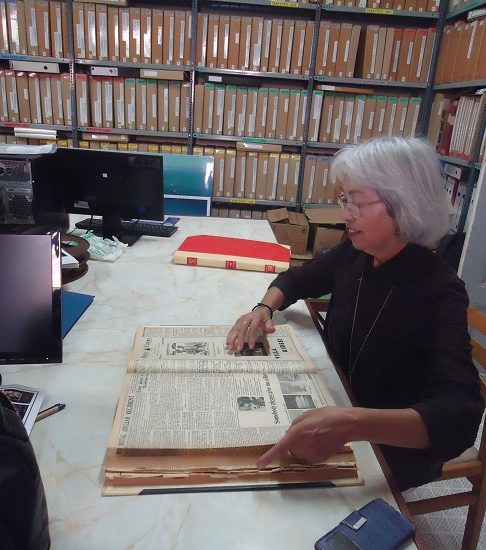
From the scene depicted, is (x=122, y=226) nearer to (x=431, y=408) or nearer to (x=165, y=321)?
(x=165, y=321)

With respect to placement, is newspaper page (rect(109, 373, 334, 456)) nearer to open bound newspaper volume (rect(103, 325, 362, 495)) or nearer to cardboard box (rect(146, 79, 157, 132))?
open bound newspaper volume (rect(103, 325, 362, 495))

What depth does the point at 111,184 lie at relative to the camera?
1885mm

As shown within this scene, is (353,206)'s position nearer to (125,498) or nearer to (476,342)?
(476,342)

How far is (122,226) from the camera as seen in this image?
2.03m

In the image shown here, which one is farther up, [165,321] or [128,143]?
[128,143]

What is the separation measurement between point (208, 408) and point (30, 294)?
1.14 feet

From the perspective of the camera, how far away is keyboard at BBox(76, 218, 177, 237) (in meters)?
2.00

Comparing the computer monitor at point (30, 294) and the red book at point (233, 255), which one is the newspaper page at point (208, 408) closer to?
the computer monitor at point (30, 294)

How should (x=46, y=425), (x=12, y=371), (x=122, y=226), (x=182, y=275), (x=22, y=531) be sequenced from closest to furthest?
(x=22, y=531), (x=46, y=425), (x=12, y=371), (x=182, y=275), (x=122, y=226)

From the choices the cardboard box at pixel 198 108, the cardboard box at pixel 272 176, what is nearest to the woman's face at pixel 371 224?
the cardboard box at pixel 272 176

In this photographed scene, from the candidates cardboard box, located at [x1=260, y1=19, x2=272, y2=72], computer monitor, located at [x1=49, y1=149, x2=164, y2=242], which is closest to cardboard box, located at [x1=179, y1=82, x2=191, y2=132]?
cardboard box, located at [x1=260, y1=19, x2=272, y2=72]

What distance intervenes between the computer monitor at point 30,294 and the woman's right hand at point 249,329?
1.28 ft

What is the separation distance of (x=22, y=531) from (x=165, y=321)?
0.76m

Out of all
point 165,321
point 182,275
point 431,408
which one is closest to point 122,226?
point 182,275
